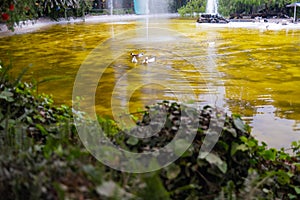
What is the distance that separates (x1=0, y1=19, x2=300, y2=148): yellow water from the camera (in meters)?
4.54

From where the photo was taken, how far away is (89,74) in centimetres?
646

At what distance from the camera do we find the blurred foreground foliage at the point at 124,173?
96cm

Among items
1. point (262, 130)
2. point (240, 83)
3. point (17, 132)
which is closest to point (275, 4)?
point (240, 83)

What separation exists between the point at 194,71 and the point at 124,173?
219 inches

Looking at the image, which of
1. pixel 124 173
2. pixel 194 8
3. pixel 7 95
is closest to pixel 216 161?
pixel 124 173

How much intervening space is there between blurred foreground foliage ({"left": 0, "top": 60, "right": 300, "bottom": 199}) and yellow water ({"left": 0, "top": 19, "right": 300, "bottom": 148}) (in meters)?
0.47

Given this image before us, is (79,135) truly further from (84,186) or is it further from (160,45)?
(160,45)

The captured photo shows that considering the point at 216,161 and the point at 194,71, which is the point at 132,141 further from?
the point at 194,71

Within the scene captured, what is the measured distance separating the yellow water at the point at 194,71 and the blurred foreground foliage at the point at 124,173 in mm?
467

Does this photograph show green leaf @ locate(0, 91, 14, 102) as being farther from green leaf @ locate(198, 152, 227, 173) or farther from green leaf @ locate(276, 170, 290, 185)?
green leaf @ locate(276, 170, 290, 185)

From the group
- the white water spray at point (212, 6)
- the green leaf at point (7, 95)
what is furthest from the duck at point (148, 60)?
the white water spray at point (212, 6)

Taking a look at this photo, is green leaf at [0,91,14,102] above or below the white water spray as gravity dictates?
below

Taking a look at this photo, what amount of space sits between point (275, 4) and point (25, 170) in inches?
817

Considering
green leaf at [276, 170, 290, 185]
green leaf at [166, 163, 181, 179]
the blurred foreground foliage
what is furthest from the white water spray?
green leaf at [166, 163, 181, 179]
